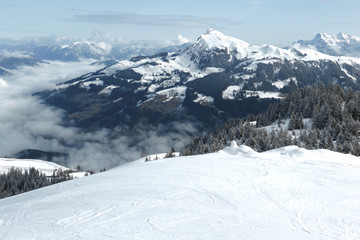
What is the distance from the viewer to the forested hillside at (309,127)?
81562 millimetres

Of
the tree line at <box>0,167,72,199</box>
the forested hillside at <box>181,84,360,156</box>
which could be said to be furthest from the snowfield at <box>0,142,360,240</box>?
the tree line at <box>0,167,72,199</box>

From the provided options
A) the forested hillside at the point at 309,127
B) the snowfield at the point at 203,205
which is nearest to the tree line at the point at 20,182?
the forested hillside at the point at 309,127

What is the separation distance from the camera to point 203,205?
21281mm

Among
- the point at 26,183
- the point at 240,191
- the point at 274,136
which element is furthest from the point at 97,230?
the point at 26,183

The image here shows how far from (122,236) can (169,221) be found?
318 centimetres

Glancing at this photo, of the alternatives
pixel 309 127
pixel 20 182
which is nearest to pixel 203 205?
pixel 309 127

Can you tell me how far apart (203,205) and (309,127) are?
301 feet

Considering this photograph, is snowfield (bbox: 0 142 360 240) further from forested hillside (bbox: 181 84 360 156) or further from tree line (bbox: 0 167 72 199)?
tree line (bbox: 0 167 72 199)

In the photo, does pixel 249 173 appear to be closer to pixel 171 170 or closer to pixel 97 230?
pixel 171 170

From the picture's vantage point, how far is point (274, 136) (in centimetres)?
8875

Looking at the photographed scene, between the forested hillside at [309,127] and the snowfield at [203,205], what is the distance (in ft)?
167

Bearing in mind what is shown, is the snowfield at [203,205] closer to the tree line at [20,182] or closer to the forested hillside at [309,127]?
the forested hillside at [309,127]

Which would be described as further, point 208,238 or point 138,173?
point 138,173

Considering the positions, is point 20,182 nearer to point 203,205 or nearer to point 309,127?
point 309,127
